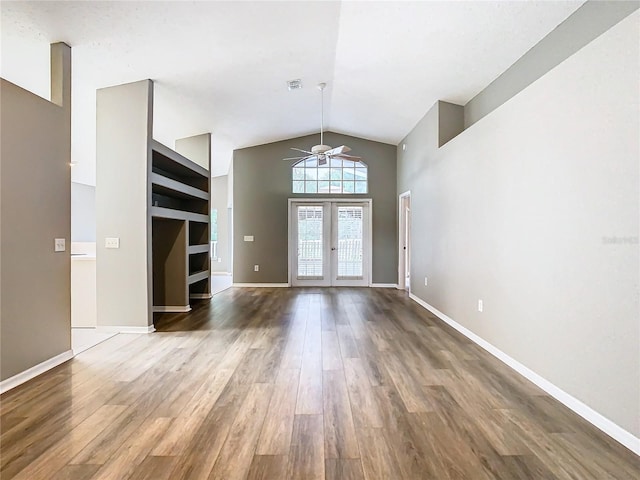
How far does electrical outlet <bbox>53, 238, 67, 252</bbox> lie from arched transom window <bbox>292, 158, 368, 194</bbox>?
5573 millimetres

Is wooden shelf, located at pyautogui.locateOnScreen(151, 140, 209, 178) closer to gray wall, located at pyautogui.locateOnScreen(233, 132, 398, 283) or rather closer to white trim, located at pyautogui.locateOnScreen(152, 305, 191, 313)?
gray wall, located at pyautogui.locateOnScreen(233, 132, 398, 283)

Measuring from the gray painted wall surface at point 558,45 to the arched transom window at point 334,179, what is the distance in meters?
3.74

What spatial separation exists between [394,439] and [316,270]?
643 centimetres

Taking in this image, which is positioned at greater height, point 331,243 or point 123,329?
point 331,243

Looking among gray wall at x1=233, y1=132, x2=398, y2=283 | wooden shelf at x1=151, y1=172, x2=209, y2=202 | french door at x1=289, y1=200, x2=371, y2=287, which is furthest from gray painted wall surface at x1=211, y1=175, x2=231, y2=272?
wooden shelf at x1=151, y1=172, x2=209, y2=202

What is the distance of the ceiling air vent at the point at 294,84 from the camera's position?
16.8 ft

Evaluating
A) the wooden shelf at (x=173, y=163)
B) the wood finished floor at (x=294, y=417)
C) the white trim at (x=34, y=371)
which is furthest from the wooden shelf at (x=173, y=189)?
the white trim at (x=34, y=371)

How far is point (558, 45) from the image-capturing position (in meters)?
3.38

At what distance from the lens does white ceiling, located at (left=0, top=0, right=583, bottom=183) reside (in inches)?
123

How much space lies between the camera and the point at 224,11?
321 centimetres

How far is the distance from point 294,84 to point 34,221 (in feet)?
12.1

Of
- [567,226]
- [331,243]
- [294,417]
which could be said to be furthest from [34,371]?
[331,243]

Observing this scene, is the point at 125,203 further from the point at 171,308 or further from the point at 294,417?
the point at 294,417

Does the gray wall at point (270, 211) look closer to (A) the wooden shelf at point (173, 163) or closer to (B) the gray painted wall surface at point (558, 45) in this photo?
(A) the wooden shelf at point (173, 163)
